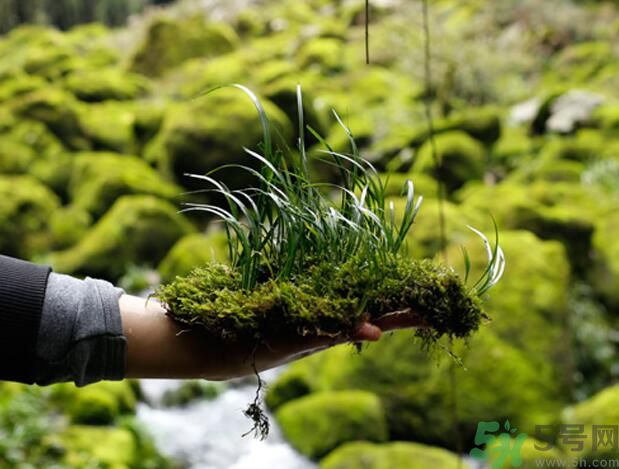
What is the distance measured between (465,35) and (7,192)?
790 cm

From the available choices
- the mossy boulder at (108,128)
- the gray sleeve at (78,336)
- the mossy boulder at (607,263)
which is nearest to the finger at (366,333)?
the gray sleeve at (78,336)

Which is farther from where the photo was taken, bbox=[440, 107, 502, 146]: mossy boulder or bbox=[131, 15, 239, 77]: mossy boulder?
bbox=[131, 15, 239, 77]: mossy boulder

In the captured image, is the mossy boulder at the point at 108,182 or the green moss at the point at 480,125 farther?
the green moss at the point at 480,125

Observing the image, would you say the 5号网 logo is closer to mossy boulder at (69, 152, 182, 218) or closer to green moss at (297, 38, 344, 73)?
mossy boulder at (69, 152, 182, 218)

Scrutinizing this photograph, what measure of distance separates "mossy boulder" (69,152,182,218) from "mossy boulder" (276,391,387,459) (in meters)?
3.65

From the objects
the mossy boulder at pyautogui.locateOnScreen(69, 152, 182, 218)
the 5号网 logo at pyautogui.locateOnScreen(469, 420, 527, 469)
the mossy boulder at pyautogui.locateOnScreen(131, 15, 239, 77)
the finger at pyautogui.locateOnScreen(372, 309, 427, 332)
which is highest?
the finger at pyautogui.locateOnScreen(372, 309, 427, 332)

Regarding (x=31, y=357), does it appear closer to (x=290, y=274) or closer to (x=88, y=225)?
(x=290, y=274)

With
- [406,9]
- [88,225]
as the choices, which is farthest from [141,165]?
[406,9]

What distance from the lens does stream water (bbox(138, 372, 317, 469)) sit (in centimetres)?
407

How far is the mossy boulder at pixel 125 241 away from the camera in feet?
21.2

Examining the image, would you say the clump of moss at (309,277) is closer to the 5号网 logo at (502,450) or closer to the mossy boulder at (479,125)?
the 5号网 logo at (502,450)

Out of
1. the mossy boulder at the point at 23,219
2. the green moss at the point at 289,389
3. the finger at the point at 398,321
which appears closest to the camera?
the finger at the point at 398,321

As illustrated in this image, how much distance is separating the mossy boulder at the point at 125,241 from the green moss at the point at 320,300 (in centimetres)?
562

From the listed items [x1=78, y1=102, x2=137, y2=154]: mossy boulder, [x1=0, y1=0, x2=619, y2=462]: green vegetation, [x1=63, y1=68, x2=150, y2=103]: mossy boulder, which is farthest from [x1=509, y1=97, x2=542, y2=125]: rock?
[x1=63, y1=68, x2=150, y2=103]: mossy boulder
